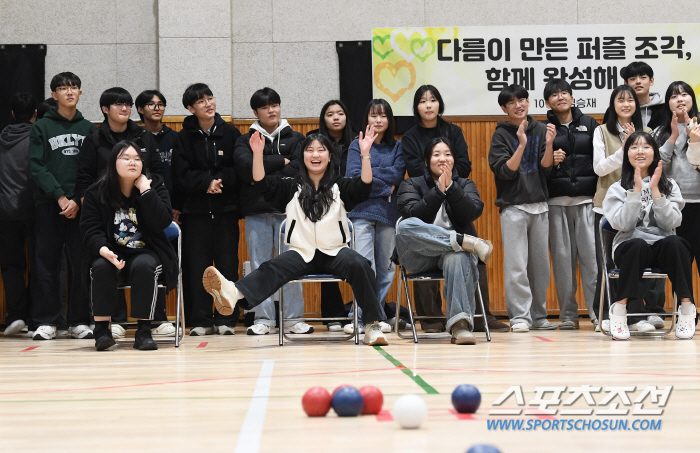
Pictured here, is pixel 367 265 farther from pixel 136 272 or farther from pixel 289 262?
pixel 136 272

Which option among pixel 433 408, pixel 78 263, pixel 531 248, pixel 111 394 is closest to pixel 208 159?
pixel 78 263

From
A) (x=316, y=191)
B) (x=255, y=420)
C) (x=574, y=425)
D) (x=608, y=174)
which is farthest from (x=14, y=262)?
(x=574, y=425)

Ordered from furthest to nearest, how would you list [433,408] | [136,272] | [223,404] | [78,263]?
[78,263] → [136,272] → [223,404] → [433,408]

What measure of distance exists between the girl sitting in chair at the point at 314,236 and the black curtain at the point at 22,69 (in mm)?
2616

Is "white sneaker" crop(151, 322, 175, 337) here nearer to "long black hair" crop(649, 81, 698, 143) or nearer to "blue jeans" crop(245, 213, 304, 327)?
"blue jeans" crop(245, 213, 304, 327)

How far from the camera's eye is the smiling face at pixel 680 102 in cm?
457

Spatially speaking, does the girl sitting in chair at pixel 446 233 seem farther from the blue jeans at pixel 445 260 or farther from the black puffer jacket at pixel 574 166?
the black puffer jacket at pixel 574 166

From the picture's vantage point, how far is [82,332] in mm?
4711

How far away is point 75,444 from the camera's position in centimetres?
154

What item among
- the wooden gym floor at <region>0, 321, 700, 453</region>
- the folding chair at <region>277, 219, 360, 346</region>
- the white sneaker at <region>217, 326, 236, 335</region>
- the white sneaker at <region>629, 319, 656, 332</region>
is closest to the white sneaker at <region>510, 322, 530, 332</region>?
the wooden gym floor at <region>0, 321, 700, 453</region>

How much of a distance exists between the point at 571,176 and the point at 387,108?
4.20ft

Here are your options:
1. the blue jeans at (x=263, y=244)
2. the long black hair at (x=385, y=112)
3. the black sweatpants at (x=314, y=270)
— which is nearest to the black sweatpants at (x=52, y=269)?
the blue jeans at (x=263, y=244)

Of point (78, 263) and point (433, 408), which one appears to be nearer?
point (433, 408)

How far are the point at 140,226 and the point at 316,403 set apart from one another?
2517 mm
